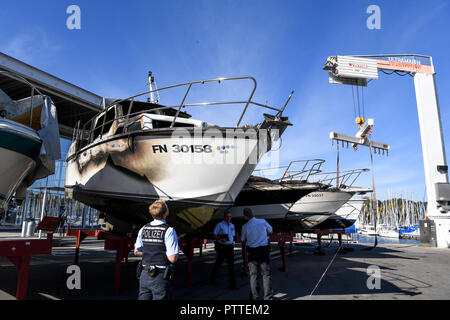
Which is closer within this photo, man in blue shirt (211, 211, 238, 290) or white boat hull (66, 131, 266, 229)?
white boat hull (66, 131, 266, 229)

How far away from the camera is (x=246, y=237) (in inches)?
163

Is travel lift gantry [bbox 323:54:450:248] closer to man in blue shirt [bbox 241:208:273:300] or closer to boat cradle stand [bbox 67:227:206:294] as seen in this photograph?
man in blue shirt [bbox 241:208:273:300]

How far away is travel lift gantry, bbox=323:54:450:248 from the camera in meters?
15.1

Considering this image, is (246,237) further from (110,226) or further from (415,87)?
(415,87)

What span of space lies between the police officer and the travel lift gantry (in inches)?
697

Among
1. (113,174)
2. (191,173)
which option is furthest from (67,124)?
(191,173)

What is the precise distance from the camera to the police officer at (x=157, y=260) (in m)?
2.50

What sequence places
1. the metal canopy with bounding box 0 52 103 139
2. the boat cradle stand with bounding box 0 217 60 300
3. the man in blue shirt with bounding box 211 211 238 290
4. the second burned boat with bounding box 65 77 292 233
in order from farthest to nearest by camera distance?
the metal canopy with bounding box 0 52 103 139 → the man in blue shirt with bounding box 211 211 238 290 → the second burned boat with bounding box 65 77 292 233 → the boat cradle stand with bounding box 0 217 60 300

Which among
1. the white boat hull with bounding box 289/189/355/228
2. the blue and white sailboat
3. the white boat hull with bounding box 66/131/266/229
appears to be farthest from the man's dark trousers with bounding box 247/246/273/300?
the white boat hull with bounding box 289/189/355/228

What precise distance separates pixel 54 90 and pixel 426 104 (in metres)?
22.0

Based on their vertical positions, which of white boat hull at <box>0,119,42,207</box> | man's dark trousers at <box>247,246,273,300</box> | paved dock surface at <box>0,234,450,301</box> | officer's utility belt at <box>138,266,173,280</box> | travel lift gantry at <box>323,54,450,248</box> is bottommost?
paved dock surface at <box>0,234,450,301</box>

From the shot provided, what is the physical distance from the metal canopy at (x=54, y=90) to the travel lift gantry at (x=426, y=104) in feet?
51.3

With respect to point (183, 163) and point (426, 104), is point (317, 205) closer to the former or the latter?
point (183, 163)
